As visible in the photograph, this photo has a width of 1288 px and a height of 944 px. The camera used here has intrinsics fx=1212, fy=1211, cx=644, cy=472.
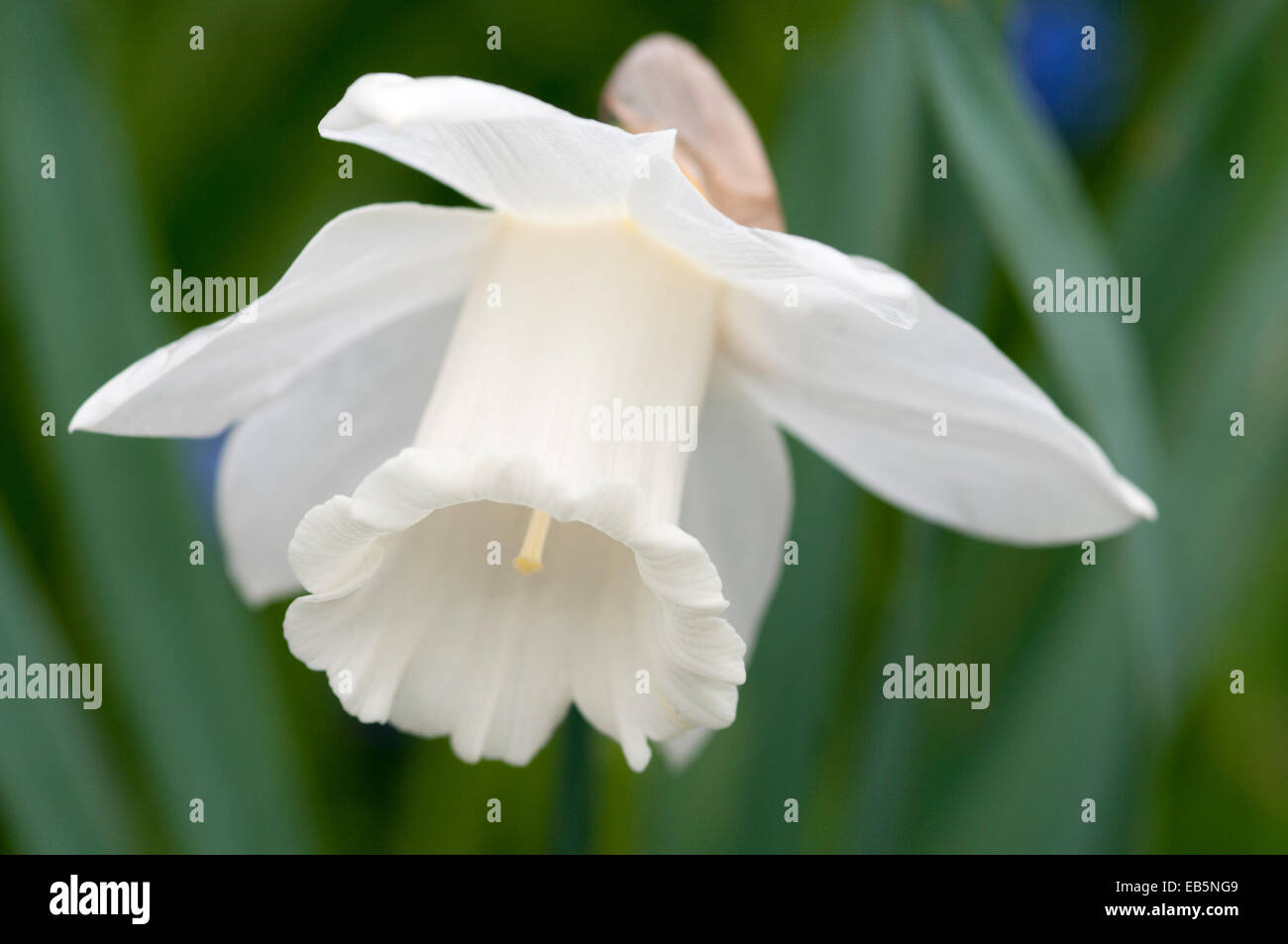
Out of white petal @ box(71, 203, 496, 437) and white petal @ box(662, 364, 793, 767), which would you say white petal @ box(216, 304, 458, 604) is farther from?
white petal @ box(662, 364, 793, 767)

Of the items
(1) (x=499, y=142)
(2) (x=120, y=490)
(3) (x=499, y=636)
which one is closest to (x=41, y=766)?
(2) (x=120, y=490)

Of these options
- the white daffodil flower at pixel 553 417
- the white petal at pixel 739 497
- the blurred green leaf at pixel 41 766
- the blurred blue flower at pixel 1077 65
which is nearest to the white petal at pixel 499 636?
the white daffodil flower at pixel 553 417

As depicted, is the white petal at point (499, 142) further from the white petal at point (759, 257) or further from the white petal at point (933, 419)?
the white petal at point (933, 419)

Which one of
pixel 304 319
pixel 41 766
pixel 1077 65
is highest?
pixel 1077 65

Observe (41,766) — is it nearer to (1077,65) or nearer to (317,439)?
(317,439)

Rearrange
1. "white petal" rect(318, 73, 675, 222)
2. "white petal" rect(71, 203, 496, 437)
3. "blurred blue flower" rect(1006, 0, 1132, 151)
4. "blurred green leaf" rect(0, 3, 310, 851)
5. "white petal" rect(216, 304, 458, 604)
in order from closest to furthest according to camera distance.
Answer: "white petal" rect(318, 73, 675, 222)
"white petal" rect(71, 203, 496, 437)
"white petal" rect(216, 304, 458, 604)
"blurred green leaf" rect(0, 3, 310, 851)
"blurred blue flower" rect(1006, 0, 1132, 151)

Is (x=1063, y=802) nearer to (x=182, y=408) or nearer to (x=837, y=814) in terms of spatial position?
(x=837, y=814)

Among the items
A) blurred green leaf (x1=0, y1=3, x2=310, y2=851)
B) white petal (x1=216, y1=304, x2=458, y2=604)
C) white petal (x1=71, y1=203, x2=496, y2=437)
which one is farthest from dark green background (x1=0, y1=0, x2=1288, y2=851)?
white petal (x1=71, y1=203, x2=496, y2=437)
